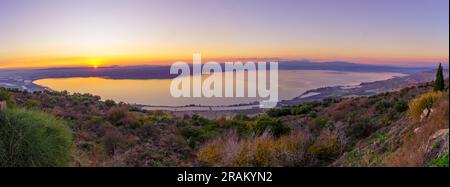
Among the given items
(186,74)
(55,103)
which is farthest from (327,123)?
(55,103)

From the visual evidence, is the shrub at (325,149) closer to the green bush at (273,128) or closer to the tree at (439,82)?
the green bush at (273,128)

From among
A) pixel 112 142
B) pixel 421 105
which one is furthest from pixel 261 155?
pixel 112 142

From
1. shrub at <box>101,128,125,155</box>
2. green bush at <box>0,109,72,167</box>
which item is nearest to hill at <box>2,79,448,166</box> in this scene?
shrub at <box>101,128,125,155</box>

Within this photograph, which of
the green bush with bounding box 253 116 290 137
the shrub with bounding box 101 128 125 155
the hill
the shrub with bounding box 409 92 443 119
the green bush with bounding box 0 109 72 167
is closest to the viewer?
the green bush with bounding box 0 109 72 167

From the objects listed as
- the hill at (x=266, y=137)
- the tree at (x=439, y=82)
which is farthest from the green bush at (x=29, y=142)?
the tree at (x=439, y=82)

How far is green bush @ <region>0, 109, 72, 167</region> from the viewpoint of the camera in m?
6.88

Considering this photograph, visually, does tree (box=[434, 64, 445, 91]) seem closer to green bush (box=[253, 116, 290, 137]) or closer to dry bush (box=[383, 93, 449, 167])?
dry bush (box=[383, 93, 449, 167])

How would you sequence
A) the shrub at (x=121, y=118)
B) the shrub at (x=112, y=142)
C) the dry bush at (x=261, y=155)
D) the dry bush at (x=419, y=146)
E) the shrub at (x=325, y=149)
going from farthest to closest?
1. the shrub at (x=121, y=118)
2. the shrub at (x=112, y=142)
3. the shrub at (x=325, y=149)
4. the dry bush at (x=261, y=155)
5. the dry bush at (x=419, y=146)

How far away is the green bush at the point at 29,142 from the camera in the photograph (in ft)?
22.6

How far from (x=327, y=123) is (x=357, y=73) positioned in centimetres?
656

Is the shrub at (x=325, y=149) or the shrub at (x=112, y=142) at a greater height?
the shrub at (x=325, y=149)

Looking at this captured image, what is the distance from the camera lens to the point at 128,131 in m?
17.1

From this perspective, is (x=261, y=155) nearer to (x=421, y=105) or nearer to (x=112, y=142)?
(x=421, y=105)
